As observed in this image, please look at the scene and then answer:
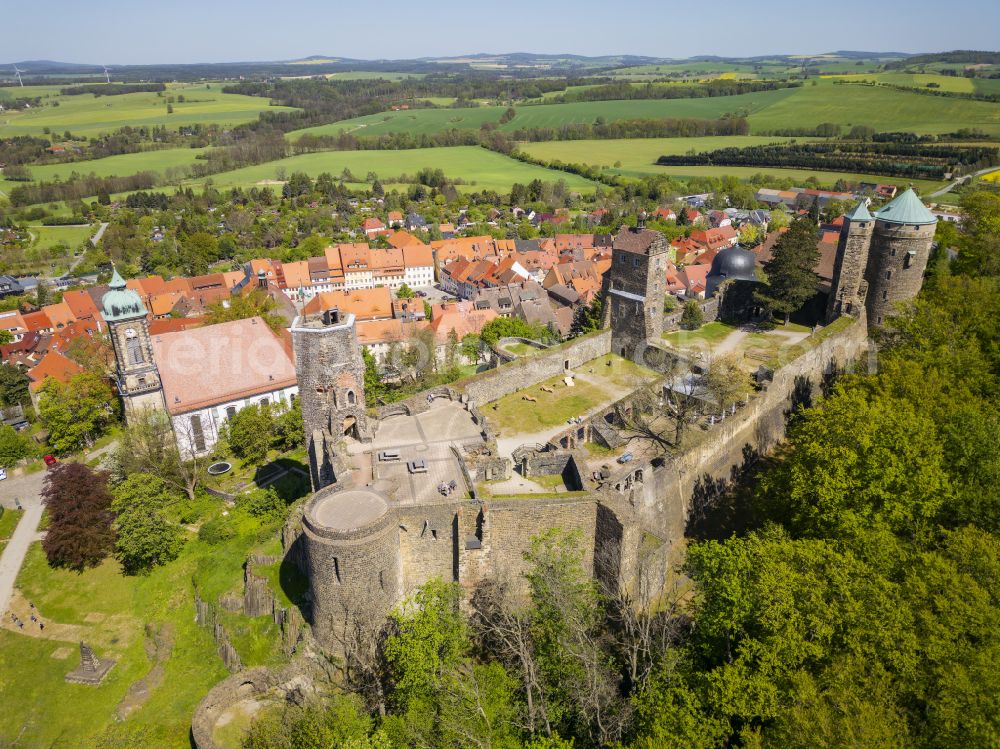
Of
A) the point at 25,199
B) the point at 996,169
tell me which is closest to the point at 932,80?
the point at 996,169

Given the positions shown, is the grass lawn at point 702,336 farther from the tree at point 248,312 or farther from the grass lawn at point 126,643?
the tree at point 248,312

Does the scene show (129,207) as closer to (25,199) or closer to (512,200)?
(25,199)

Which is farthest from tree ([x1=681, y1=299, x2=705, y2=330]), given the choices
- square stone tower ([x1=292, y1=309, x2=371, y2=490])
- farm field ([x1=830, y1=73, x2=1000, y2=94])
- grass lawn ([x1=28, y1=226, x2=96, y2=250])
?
farm field ([x1=830, y1=73, x2=1000, y2=94])

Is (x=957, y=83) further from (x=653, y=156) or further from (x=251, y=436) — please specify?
(x=251, y=436)

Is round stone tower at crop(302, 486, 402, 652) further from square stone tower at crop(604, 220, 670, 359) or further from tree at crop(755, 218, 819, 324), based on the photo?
tree at crop(755, 218, 819, 324)

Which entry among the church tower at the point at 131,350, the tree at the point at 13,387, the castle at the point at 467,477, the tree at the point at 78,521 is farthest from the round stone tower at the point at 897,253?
the tree at the point at 13,387

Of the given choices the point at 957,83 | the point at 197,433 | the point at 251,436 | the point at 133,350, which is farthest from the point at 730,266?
the point at 957,83
